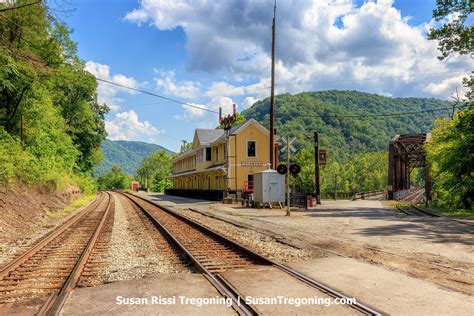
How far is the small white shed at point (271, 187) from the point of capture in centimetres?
2567

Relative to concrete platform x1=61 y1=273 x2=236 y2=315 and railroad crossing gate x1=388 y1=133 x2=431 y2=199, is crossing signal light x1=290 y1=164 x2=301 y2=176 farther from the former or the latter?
railroad crossing gate x1=388 y1=133 x2=431 y2=199

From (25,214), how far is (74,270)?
11417 mm

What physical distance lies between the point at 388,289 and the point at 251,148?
33.9m

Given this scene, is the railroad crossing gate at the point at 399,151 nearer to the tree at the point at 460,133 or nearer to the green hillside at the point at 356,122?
the tree at the point at 460,133

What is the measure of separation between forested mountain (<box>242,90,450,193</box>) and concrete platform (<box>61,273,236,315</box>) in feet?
288

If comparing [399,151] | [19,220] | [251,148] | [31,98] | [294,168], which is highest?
[31,98]

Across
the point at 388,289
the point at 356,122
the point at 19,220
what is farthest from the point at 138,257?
the point at 356,122

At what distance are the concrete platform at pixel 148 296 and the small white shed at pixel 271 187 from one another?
1878cm

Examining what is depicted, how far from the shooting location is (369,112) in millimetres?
173125

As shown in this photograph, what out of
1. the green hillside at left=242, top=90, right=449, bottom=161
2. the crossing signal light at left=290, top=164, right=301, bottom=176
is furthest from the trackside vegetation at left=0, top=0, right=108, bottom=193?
the green hillside at left=242, top=90, right=449, bottom=161

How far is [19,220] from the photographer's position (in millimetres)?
15531

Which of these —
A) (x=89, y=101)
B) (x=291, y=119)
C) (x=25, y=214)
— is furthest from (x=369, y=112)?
(x=25, y=214)

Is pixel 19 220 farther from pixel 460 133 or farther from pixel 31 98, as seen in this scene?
pixel 460 133

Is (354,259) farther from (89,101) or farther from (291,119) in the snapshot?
(291,119)
